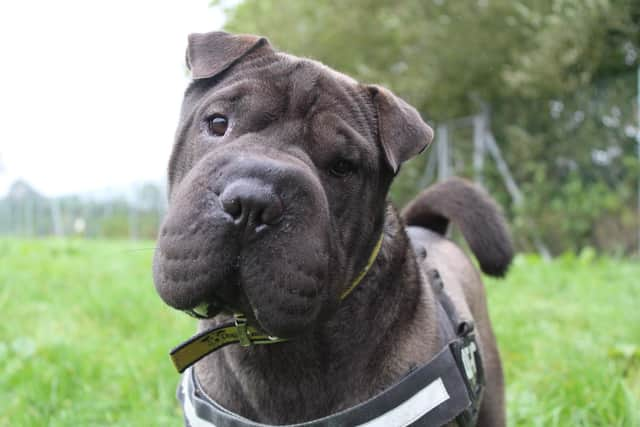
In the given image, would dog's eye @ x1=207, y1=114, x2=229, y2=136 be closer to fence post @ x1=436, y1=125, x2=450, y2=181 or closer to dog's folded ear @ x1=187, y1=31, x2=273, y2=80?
dog's folded ear @ x1=187, y1=31, x2=273, y2=80

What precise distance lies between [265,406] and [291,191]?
2.46ft

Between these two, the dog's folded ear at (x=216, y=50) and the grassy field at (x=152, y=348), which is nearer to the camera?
the dog's folded ear at (x=216, y=50)

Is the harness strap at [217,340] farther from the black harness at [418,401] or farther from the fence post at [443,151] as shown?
the fence post at [443,151]

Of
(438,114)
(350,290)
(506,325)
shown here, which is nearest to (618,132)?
(438,114)

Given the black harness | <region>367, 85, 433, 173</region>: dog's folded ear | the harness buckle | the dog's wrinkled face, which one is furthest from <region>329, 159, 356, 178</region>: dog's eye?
the black harness

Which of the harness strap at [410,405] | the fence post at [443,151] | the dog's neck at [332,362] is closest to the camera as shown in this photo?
the harness strap at [410,405]

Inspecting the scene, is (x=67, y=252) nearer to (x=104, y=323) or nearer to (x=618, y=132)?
(x=104, y=323)

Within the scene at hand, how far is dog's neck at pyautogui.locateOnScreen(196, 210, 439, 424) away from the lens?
1.99 metres

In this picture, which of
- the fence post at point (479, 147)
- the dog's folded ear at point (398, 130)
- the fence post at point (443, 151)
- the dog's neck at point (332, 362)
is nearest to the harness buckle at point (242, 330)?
the dog's neck at point (332, 362)

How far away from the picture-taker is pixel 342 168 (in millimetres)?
2035

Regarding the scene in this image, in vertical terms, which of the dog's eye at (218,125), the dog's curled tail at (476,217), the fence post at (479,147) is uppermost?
the dog's eye at (218,125)

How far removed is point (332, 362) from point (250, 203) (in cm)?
68

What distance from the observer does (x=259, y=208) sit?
1.60 metres

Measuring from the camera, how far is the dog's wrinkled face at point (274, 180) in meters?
Result: 1.63
